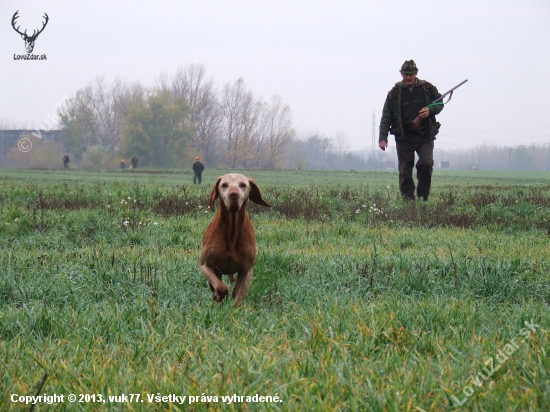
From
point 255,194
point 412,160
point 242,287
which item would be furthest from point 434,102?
point 242,287

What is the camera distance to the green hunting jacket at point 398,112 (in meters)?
A: 11.5

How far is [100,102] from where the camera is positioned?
3462 inches

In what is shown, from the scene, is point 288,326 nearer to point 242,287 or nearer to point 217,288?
point 217,288

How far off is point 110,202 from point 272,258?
232 inches

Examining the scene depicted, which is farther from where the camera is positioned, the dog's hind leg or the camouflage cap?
the camouflage cap

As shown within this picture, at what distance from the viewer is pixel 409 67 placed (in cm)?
1126

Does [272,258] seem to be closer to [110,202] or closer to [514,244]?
[514,244]

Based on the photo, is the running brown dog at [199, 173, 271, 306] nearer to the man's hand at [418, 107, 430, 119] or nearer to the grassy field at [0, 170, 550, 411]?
the grassy field at [0, 170, 550, 411]

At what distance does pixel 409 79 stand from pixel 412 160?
1.50 m

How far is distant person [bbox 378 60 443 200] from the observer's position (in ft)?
37.6

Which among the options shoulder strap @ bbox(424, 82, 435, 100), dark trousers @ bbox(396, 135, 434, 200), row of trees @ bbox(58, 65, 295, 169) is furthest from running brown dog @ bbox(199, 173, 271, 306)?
row of trees @ bbox(58, 65, 295, 169)

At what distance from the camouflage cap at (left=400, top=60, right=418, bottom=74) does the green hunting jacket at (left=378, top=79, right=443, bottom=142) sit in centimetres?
30

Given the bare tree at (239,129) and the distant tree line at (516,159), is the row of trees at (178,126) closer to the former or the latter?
the bare tree at (239,129)

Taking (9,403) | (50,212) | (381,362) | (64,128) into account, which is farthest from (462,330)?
(64,128)
